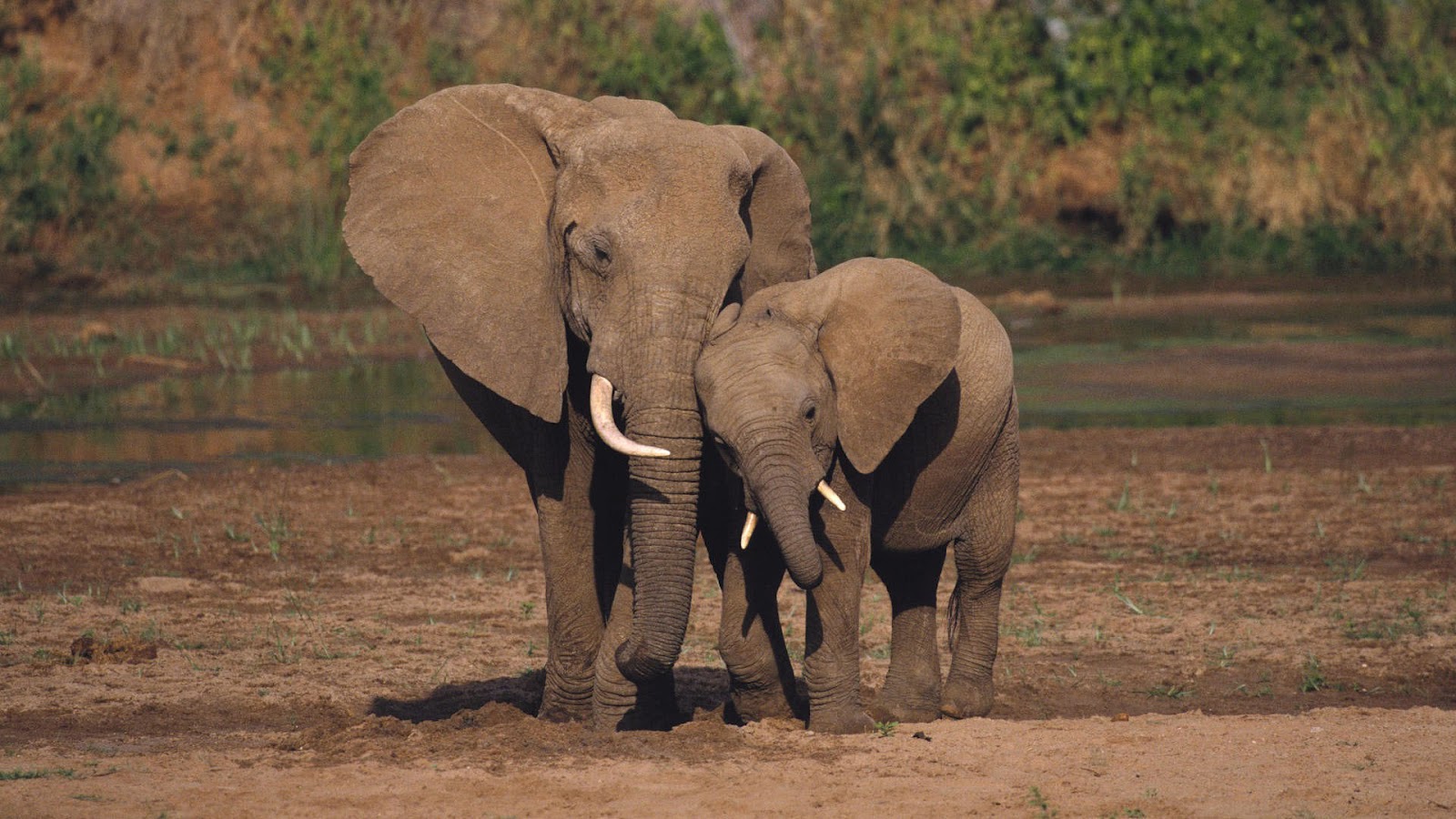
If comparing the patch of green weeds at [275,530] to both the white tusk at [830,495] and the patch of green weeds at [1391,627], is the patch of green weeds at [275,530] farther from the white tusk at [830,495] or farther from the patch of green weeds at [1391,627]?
the patch of green weeds at [1391,627]

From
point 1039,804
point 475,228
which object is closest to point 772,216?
point 475,228

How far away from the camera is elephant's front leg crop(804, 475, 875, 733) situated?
659 centimetres

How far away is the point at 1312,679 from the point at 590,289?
3353 mm

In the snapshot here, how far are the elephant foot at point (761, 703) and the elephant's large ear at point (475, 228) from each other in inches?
45.6

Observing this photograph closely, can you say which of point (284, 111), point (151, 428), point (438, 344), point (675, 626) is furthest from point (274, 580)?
point (284, 111)

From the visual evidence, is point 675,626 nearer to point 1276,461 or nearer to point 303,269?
point 1276,461

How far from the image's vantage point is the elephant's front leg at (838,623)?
21.6ft

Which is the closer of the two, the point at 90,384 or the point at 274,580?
the point at 274,580

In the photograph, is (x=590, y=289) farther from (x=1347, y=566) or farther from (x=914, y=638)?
(x=1347, y=566)

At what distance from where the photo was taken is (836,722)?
670cm

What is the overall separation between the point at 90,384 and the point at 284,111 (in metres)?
10.0

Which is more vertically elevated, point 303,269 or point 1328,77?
point 1328,77

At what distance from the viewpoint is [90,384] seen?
55.5 ft

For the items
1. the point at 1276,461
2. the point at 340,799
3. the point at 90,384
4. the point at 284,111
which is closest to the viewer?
the point at 340,799
